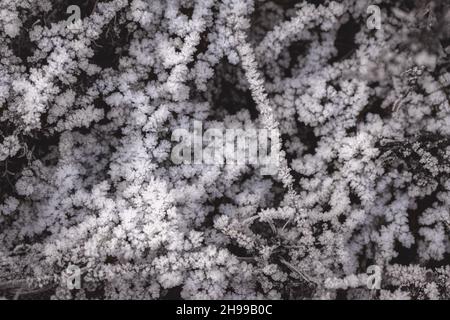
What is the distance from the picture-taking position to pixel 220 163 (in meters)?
1.61

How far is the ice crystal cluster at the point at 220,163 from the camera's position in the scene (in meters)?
1.53

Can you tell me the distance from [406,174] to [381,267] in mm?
343

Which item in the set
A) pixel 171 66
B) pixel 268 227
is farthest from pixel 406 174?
pixel 171 66

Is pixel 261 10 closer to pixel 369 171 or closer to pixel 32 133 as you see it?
pixel 369 171

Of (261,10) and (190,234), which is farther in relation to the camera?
(261,10)

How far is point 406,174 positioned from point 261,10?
0.80 meters

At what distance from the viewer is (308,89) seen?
1.69 metres

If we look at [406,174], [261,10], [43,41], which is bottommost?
[406,174]

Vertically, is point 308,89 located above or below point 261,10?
below

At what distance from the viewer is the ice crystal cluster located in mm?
1530
